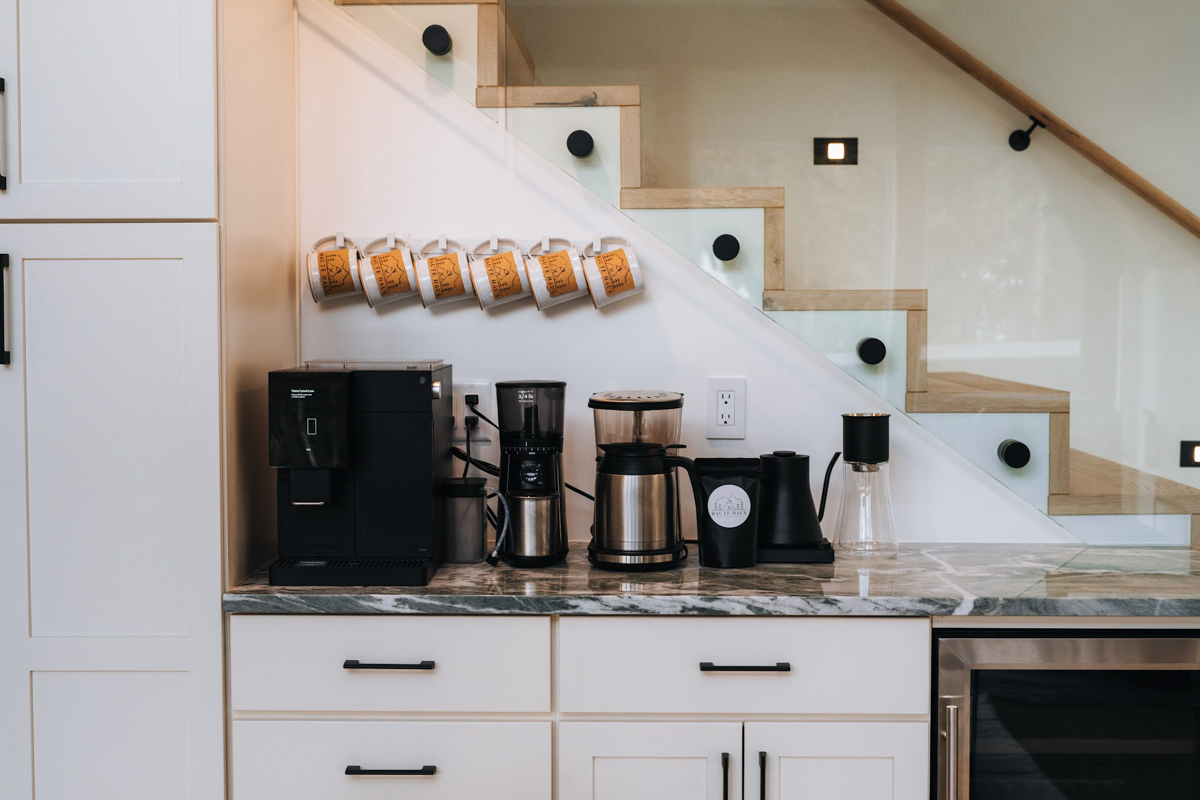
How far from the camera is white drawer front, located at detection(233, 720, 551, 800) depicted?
4.74ft

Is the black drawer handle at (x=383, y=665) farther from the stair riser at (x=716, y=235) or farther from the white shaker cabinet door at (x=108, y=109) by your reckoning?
the stair riser at (x=716, y=235)

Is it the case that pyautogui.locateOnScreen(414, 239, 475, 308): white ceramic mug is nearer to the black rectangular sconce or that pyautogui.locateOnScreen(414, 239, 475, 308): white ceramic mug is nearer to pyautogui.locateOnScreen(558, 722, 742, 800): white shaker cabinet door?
the black rectangular sconce

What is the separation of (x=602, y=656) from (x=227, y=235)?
0.99 m

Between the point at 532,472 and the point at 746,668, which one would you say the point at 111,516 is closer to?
the point at 532,472

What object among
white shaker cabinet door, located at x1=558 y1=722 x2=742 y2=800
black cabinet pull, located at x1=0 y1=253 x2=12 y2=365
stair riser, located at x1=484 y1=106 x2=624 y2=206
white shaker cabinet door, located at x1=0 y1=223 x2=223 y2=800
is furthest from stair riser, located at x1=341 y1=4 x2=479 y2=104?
white shaker cabinet door, located at x1=558 y1=722 x2=742 y2=800

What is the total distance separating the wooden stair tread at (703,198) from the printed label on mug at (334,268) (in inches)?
24.1

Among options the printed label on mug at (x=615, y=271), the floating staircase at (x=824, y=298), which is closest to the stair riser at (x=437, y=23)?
the floating staircase at (x=824, y=298)

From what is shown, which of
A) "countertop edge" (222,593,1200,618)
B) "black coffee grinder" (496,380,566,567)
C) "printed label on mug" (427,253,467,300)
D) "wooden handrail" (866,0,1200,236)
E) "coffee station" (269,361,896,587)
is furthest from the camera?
"printed label on mug" (427,253,467,300)

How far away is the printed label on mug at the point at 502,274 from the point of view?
1.83 meters

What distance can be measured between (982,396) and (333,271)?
140 cm

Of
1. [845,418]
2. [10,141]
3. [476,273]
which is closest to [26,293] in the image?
[10,141]

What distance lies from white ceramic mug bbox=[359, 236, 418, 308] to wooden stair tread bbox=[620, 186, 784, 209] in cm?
49

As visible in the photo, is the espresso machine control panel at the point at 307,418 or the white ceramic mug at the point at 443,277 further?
the white ceramic mug at the point at 443,277

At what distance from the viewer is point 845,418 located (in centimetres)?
175
